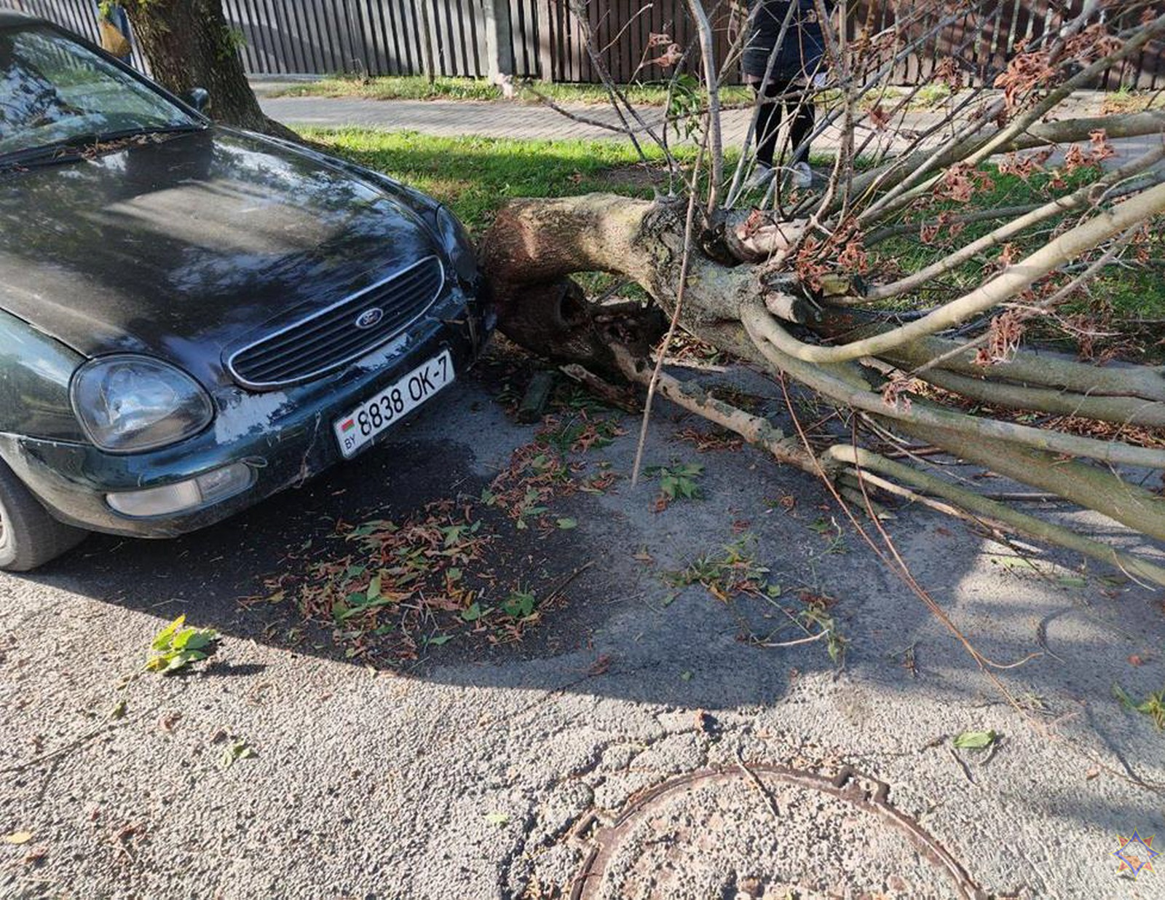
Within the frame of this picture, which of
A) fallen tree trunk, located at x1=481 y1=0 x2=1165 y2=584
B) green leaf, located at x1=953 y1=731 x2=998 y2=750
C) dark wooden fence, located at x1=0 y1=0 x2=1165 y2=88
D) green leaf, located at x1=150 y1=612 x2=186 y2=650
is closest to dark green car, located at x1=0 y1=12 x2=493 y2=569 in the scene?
green leaf, located at x1=150 y1=612 x2=186 y2=650

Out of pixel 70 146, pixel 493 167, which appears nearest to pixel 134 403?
pixel 70 146

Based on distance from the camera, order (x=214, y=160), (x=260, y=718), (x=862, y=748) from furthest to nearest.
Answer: (x=214, y=160) → (x=260, y=718) → (x=862, y=748)

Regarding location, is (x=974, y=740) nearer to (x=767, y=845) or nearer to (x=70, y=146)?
(x=767, y=845)

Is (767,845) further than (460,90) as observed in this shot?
No

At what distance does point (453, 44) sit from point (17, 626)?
441 inches

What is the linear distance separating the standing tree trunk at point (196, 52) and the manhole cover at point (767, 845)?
6584mm

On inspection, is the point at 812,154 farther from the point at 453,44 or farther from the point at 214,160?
the point at 453,44

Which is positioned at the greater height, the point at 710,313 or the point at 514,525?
the point at 710,313

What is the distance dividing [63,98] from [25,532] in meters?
2.27

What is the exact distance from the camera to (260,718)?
2531mm

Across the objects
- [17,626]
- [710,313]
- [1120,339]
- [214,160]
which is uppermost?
[214,160]

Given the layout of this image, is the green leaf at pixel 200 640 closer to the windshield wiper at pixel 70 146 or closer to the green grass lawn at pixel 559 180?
the windshield wiper at pixel 70 146

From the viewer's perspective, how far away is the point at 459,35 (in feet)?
39.8

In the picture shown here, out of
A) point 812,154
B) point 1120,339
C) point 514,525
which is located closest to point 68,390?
point 514,525
